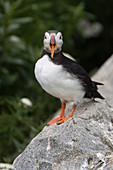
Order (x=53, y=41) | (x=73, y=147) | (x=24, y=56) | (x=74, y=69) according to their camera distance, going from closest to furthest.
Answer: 1. (x=73, y=147)
2. (x=53, y=41)
3. (x=74, y=69)
4. (x=24, y=56)

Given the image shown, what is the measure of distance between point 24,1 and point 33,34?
767 mm

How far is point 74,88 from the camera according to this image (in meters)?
3.56

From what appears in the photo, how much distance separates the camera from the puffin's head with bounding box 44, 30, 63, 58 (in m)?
3.34

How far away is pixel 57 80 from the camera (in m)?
3.42

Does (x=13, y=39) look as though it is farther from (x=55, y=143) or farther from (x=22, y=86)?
(x=55, y=143)

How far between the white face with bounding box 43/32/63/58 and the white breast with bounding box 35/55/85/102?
12cm

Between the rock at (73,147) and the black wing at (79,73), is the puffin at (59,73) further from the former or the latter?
the rock at (73,147)

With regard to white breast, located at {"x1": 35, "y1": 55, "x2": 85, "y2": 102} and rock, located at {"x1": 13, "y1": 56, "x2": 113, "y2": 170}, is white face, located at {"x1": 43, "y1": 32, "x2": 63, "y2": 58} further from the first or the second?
rock, located at {"x1": 13, "y1": 56, "x2": 113, "y2": 170}

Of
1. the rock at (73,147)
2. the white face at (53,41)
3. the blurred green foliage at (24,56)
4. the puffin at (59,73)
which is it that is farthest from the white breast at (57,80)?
the blurred green foliage at (24,56)

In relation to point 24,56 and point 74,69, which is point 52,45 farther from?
point 24,56

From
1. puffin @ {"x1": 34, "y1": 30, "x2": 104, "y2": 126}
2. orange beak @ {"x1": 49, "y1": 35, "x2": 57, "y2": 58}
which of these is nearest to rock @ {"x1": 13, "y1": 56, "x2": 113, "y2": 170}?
puffin @ {"x1": 34, "y1": 30, "x2": 104, "y2": 126}

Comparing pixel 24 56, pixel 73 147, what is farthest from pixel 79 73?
pixel 24 56

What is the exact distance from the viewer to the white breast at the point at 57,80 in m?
3.42

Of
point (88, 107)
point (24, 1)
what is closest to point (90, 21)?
point (24, 1)
